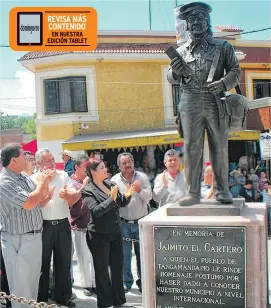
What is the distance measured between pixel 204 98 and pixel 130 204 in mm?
2190

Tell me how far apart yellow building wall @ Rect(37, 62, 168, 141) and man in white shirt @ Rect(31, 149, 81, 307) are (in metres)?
10.6

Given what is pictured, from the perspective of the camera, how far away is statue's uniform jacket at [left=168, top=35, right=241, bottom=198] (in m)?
3.45

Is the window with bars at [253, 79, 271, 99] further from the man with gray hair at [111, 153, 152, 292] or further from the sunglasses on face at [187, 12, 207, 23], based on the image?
the sunglasses on face at [187, 12, 207, 23]

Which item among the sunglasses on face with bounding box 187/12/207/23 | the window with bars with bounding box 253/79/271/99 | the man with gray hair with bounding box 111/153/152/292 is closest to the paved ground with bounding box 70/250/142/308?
the man with gray hair with bounding box 111/153/152/292

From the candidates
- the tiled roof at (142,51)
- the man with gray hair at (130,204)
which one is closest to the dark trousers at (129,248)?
the man with gray hair at (130,204)

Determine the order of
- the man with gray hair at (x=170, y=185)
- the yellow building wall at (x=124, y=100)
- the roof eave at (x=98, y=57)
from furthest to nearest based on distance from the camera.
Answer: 1. the yellow building wall at (x=124, y=100)
2. the roof eave at (x=98, y=57)
3. the man with gray hair at (x=170, y=185)

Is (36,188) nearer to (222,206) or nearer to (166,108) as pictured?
(222,206)

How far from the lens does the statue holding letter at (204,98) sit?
3.43 m

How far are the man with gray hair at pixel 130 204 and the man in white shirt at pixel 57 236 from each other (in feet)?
2.29

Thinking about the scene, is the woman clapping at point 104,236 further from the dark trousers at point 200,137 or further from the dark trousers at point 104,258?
the dark trousers at point 200,137

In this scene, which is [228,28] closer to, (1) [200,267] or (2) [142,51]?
(2) [142,51]

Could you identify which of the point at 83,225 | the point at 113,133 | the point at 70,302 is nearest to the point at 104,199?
the point at 83,225

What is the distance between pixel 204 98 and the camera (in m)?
3.44

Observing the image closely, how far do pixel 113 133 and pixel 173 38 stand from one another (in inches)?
171
